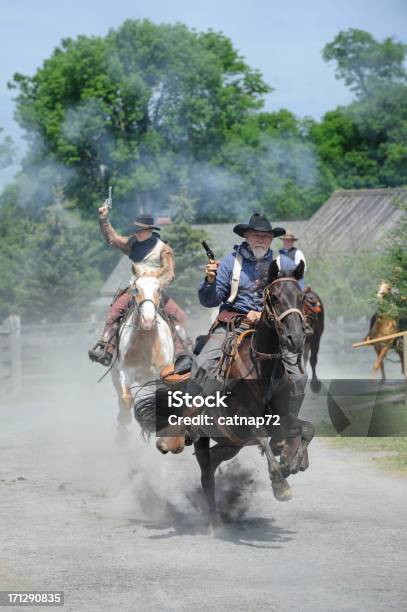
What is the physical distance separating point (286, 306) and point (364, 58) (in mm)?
77817

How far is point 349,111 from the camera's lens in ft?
261

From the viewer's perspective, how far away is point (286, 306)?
28.4 ft

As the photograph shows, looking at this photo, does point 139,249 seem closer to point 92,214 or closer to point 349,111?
point 92,214

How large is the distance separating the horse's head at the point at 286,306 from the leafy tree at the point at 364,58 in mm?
75476

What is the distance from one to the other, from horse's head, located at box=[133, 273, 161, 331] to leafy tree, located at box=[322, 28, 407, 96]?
232 feet

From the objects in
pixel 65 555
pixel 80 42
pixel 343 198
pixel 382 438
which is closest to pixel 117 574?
pixel 65 555

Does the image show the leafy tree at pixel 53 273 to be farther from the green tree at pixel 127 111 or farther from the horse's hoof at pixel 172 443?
the horse's hoof at pixel 172 443

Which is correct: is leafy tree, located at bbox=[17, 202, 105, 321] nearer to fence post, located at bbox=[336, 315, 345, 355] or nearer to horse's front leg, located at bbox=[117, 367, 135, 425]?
fence post, located at bbox=[336, 315, 345, 355]

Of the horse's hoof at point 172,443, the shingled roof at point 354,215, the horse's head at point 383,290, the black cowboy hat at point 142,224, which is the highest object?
the shingled roof at point 354,215

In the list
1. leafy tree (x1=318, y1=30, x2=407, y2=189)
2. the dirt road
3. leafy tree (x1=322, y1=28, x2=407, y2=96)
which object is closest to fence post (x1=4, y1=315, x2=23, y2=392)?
the dirt road

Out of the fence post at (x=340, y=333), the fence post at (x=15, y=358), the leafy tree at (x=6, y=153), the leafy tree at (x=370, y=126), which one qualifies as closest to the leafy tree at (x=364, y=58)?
the leafy tree at (x=370, y=126)

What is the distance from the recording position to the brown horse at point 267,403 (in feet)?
29.0

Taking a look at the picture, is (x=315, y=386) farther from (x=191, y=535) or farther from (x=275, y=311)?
(x=275, y=311)

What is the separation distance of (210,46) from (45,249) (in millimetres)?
25534
